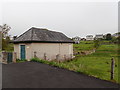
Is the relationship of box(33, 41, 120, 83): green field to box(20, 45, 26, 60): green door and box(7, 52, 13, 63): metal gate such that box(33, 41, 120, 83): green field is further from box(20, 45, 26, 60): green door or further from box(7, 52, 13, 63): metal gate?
box(20, 45, 26, 60): green door

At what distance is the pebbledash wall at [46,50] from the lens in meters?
12.7

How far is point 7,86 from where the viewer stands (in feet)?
15.6

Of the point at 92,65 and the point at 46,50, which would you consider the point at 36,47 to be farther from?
the point at 92,65

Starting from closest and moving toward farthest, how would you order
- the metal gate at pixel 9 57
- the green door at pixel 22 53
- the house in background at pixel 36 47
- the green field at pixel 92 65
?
1. the green field at pixel 92 65
2. the metal gate at pixel 9 57
3. the house in background at pixel 36 47
4. the green door at pixel 22 53

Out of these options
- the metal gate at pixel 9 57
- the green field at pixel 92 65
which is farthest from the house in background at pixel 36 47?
the green field at pixel 92 65

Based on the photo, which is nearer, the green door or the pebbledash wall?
the pebbledash wall

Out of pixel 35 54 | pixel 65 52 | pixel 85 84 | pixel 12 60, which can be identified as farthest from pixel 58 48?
pixel 85 84

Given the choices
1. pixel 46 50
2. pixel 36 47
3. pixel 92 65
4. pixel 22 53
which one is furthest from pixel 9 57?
pixel 92 65

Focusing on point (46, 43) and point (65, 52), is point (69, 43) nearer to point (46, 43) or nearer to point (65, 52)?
point (65, 52)

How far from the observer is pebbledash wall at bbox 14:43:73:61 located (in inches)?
501

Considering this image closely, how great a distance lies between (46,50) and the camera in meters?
14.0

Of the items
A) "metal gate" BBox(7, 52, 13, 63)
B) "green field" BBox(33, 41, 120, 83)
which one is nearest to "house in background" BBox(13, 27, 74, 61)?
"metal gate" BBox(7, 52, 13, 63)

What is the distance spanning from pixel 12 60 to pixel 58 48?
694cm

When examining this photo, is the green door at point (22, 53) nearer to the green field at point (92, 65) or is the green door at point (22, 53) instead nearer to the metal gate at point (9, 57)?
the metal gate at point (9, 57)
